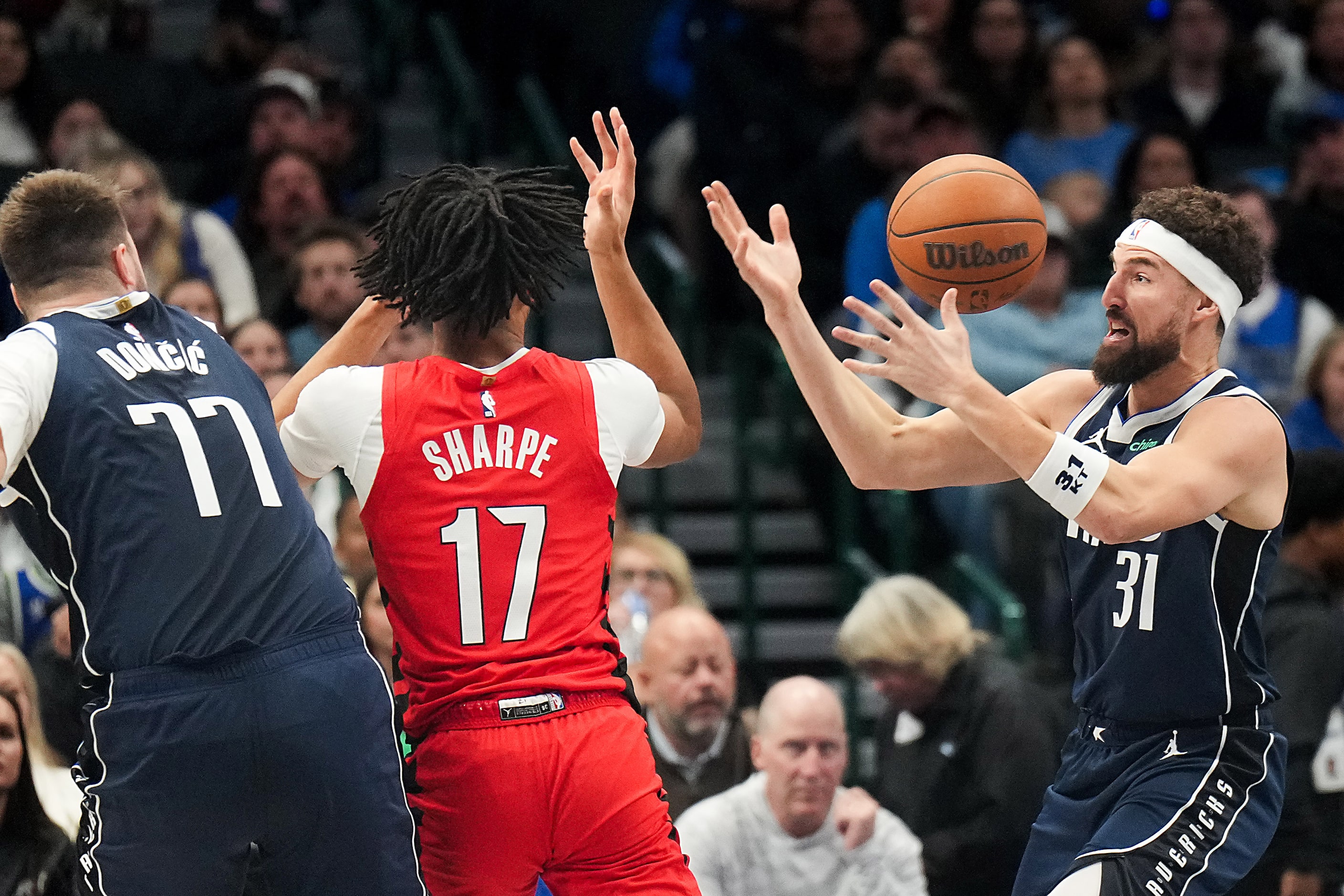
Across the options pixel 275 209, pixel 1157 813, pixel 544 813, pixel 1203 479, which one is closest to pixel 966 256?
pixel 1203 479

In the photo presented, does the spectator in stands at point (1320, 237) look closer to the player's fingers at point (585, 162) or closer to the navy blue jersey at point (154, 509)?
the player's fingers at point (585, 162)

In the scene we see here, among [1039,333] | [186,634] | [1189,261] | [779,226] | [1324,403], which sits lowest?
[1324,403]

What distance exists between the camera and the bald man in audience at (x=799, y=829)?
20.2 feet

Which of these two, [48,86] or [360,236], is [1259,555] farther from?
[48,86]

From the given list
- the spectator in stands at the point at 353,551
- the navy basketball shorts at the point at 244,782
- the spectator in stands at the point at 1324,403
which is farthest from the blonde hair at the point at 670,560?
the navy basketball shorts at the point at 244,782

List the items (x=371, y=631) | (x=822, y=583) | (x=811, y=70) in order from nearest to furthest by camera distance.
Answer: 1. (x=371, y=631)
2. (x=822, y=583)
3. (x=811, y=70)

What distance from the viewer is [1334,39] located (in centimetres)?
1088

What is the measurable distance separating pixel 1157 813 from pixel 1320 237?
6063 millimetres

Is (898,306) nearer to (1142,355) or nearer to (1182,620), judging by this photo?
(1142,355)

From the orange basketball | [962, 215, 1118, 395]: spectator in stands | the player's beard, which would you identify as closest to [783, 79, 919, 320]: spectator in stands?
[962, 215, 1118, 395]: spectator in stands

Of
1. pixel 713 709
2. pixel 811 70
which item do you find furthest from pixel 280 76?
pixel 713 709

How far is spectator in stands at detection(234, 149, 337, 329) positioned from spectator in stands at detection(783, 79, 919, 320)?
98.8 inches

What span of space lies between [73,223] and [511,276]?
0.99 metres

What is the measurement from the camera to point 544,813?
409 centimetres
